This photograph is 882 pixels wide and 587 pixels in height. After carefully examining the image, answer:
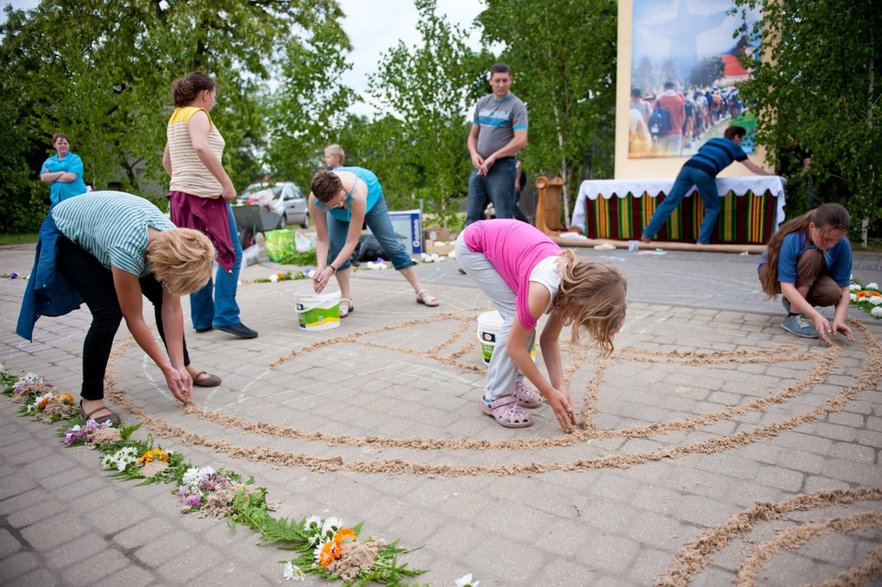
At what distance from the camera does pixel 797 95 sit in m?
6.95

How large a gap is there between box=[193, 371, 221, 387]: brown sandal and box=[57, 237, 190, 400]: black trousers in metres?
0.57

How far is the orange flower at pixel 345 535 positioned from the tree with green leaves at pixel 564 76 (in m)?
8.96

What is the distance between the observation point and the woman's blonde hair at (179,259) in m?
2.47

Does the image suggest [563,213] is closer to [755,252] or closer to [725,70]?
[725,70]

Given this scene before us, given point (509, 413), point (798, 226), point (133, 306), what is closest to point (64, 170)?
point (133, 306)

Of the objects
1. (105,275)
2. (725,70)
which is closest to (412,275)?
(105,275)

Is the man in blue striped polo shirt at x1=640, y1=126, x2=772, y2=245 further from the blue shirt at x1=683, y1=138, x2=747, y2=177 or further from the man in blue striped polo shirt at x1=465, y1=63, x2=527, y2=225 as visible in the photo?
the man in blue striped polo shirt at x1=465, y1=63, x2=527, y2=225

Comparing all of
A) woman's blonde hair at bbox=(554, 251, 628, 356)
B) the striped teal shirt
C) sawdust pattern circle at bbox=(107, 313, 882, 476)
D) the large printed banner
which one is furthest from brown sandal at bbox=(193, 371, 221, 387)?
the large printed banner

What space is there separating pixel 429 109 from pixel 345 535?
8.17 meters

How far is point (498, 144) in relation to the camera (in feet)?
19.4

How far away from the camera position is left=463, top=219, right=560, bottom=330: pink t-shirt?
7.68 feet

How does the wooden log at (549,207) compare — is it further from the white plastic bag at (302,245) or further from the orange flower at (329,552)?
the orange flower at (329,552)

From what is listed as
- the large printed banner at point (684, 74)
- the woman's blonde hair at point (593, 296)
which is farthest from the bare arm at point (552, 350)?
the large printed banner at point (684, 74)

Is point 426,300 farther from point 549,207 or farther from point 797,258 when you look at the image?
point 549,207
